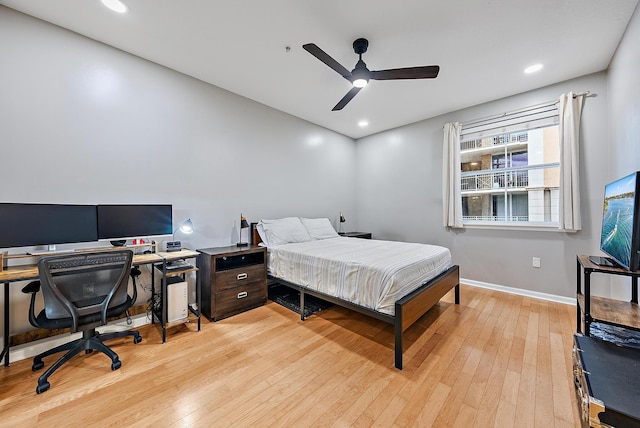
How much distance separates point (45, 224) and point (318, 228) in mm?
3006

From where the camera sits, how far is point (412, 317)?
205 centimetres

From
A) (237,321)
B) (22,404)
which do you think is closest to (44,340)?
(22,404)

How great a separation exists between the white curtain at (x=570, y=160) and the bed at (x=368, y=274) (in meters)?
1.53

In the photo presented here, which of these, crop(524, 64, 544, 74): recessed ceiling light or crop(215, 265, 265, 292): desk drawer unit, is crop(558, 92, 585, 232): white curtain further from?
crop(215, 265, 265, 292): desk drawer unit

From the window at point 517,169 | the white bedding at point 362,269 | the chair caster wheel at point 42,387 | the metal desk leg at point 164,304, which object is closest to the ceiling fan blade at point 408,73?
the white bedding at point 362,269

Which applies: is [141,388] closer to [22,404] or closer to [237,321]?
[22,404]

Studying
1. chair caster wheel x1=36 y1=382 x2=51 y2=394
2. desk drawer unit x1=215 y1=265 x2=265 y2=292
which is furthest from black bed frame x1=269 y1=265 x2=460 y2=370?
chair caster wheel x1=36 y1=382 x2=51 y2=394

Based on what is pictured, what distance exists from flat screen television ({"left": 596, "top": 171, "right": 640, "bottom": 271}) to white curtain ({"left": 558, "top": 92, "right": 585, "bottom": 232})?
1.13 m

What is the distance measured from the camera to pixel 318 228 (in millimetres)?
4027

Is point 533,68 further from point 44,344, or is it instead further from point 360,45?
point 44,344

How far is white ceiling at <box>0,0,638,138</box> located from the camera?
1953 millimetres

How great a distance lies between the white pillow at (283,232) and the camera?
3.40 m

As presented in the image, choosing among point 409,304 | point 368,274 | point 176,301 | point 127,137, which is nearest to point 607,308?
point 409,304

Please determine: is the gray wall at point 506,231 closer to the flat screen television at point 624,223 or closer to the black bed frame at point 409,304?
the flat screen television at point 624,223
